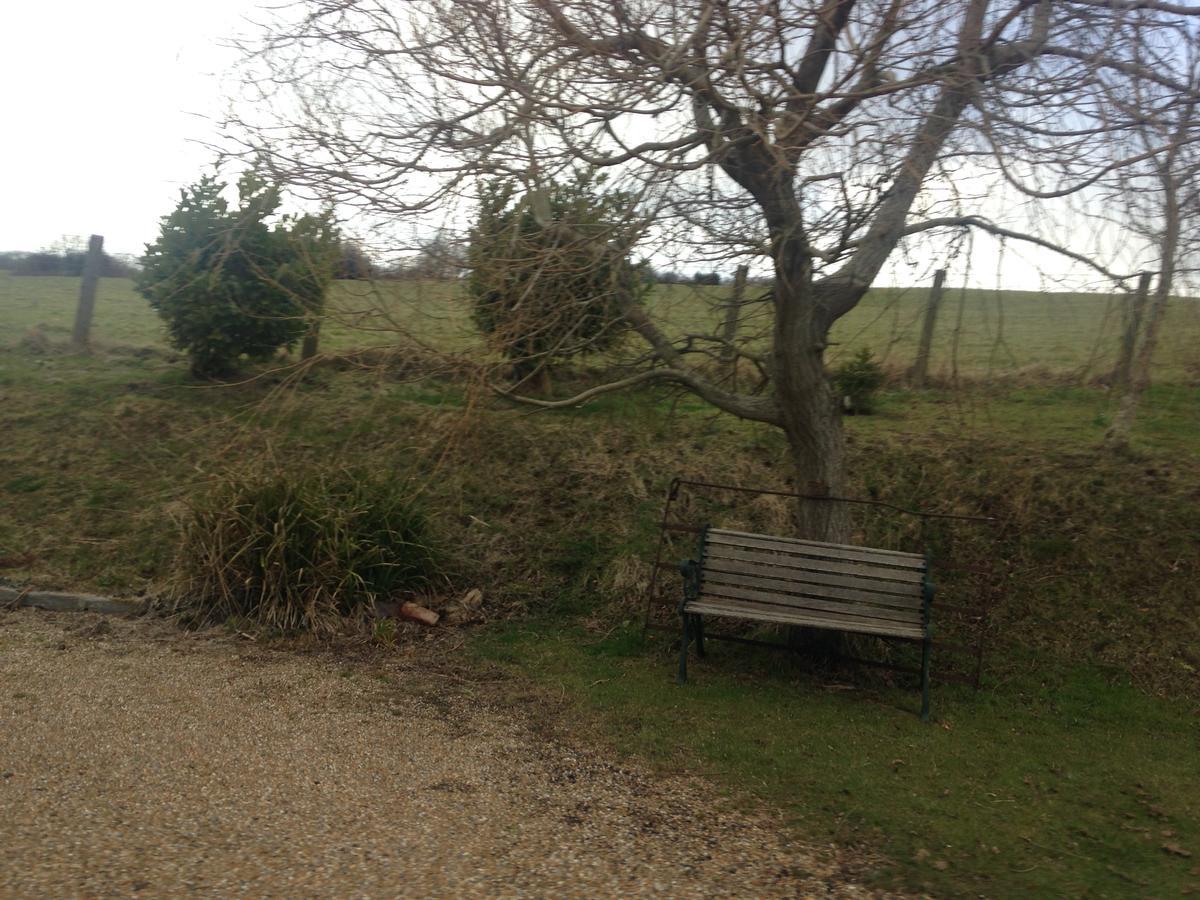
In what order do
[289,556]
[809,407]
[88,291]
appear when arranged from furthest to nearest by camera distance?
[88,291] < [289,556] < [809,407]

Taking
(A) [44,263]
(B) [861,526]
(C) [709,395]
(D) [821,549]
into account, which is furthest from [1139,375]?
(A) [44,263]

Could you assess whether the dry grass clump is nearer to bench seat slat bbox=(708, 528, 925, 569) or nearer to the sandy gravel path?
the sandy gravel path

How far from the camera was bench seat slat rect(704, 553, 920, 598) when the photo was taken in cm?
673

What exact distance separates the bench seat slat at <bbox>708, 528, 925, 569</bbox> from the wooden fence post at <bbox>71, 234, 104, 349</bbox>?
9822 millimetres

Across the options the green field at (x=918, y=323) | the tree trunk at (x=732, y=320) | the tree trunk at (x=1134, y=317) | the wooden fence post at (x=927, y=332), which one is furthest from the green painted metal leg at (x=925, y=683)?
the tree trunk at (x=732, y=320)

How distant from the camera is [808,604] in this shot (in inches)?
266

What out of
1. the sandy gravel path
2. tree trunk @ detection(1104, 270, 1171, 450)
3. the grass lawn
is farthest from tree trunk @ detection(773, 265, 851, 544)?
the sandy gravel path

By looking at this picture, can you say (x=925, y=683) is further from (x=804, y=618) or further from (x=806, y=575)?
(x=806, y=575)

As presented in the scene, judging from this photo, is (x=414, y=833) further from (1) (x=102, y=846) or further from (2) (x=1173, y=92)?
(2) (x=1173, y=92)

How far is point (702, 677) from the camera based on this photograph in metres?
6.98

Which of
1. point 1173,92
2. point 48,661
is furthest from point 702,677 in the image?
point 1173,92

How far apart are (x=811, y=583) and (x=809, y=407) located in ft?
4.08

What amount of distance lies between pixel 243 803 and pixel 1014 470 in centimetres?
695

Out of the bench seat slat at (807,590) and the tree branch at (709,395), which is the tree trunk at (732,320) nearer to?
the tree branch at (709,395)
